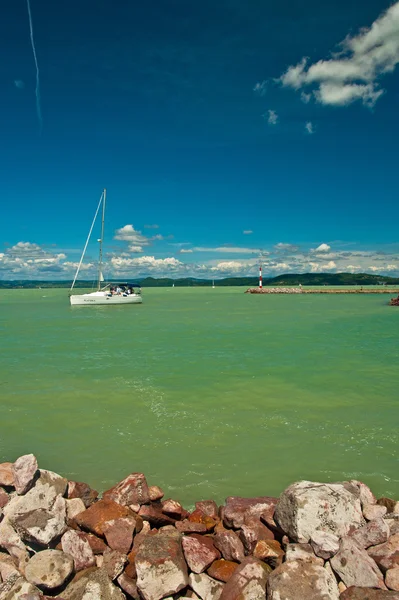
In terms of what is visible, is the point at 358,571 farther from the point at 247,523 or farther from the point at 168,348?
the point at 168,348

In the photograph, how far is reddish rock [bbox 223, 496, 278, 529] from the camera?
7.29 meters

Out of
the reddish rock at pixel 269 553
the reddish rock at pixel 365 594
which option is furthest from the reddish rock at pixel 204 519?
Result: the reddish rock at pixel 365 594

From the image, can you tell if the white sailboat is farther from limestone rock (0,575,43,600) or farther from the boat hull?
limestone rock (0,575,43,600)

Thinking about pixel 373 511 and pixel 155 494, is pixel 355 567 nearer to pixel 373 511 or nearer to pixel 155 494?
pixel 373 511

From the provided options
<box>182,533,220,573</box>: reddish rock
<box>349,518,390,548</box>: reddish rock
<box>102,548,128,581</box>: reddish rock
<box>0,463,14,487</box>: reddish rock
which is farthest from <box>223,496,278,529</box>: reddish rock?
<box>0,463,14,487</box>: reddish rock

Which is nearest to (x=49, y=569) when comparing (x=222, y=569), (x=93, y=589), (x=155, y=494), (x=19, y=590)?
(x=19, y=590)

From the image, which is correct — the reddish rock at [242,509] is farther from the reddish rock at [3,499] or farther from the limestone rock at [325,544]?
the reddish rock at [3,499]

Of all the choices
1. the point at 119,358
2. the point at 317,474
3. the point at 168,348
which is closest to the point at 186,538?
the point at 317,474

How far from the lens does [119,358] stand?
25.5 meters

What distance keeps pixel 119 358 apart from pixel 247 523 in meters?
19.2

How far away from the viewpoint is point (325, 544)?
607 centimetres

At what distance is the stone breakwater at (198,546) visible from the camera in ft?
18.6

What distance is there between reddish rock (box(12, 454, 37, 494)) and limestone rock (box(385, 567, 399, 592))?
21.0 feet

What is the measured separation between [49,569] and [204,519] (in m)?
2.85
